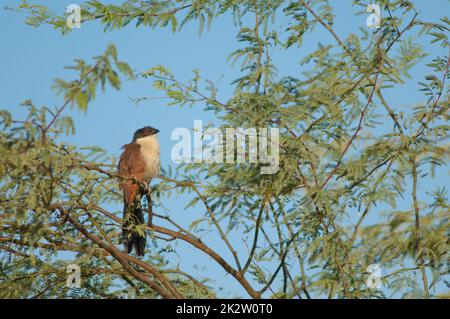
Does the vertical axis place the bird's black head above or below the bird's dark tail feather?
above

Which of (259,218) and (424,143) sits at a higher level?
(424,143)

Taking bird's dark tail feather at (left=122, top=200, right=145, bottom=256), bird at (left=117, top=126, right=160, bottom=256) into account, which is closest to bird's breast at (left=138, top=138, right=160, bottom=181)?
bird at (left=117, top=126, right=160, bottom=256)

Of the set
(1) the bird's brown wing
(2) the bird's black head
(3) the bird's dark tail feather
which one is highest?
(2) the bird's black head

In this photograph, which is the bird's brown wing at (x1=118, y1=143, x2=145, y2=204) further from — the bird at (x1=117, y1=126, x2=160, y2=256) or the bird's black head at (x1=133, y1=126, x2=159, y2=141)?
the bird's black head at (x1=133, y1=126, x2=159, y2=141)

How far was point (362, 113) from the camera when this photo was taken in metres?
4.61

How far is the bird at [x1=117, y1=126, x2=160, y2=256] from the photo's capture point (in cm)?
514

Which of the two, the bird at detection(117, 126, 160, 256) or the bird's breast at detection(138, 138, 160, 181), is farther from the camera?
the bird's breast at detection(138, 138, 160, 181)

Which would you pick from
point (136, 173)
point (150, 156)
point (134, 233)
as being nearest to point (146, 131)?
point (150, 156)

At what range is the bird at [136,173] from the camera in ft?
16.9
